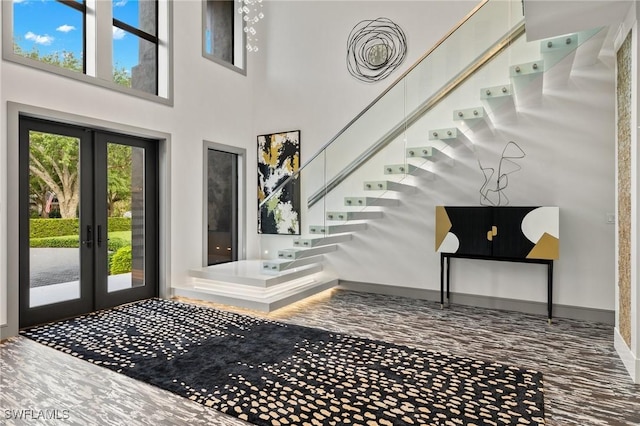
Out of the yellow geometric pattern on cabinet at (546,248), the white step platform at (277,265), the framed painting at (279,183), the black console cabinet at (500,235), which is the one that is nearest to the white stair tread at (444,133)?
Answer: the black console cabinet at (500,235)

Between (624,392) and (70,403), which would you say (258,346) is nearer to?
(70,403)

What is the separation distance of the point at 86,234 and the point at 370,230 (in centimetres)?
398

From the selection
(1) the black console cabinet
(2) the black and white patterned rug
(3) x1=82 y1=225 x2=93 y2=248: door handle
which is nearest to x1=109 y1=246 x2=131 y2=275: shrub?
(3) x1=82 y1=225 x2=93 y2=248: door handle

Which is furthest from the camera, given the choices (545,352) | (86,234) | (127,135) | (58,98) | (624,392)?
(127,135)

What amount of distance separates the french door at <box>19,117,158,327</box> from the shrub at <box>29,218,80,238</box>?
1 centimetres

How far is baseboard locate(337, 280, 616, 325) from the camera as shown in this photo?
490cm

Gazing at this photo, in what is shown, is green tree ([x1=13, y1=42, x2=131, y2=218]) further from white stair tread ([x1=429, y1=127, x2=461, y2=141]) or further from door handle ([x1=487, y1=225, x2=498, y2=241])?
door handle ([x1=487, y1=225, x2=498, y2=241])

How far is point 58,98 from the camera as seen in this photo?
4.66 meters

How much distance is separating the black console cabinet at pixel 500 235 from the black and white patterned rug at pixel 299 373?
188 cm

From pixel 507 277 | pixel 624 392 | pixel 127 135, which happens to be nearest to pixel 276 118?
pixel 127 135

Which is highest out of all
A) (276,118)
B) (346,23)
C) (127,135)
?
(346,23)

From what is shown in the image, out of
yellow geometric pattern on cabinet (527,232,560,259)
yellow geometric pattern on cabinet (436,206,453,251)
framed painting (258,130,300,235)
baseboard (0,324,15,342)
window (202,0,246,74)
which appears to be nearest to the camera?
baseboard (0,324,15,342)

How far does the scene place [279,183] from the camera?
23.9 ft

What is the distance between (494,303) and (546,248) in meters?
1.13
